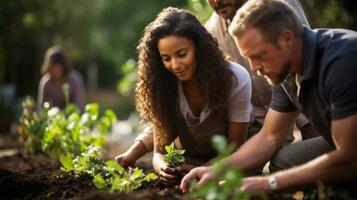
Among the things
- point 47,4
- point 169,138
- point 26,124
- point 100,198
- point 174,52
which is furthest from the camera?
point 47,4

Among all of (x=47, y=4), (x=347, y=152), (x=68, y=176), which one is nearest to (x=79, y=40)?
(x=47, y=4)

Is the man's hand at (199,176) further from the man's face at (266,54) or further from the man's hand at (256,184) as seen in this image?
the man's face at (266,54)

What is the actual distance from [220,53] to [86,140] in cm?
174

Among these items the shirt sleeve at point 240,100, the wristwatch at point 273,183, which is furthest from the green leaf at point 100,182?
the shirt sleeve at point 240,100

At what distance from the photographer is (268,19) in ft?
9.49

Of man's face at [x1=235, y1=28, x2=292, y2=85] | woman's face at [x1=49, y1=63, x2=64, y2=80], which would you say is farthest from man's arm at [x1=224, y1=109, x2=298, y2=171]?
woman's face at [x1=49, y1=63, x2=64, y2=80]

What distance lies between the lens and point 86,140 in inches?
206

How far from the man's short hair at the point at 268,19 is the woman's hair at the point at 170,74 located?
893 mm

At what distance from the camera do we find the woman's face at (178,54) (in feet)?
12.4

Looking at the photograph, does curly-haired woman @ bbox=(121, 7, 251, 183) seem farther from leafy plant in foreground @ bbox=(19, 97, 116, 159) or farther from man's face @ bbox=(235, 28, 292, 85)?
leafy plant in foreground @ bbox=(19, 97, 116, 159)

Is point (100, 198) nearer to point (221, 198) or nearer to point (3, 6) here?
point (221, 198)

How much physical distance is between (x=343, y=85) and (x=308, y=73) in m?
0.22

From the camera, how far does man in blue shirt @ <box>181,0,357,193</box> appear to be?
2768 millimetres

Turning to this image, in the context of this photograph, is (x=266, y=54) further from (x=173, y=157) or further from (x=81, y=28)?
(x=81, y=28)
